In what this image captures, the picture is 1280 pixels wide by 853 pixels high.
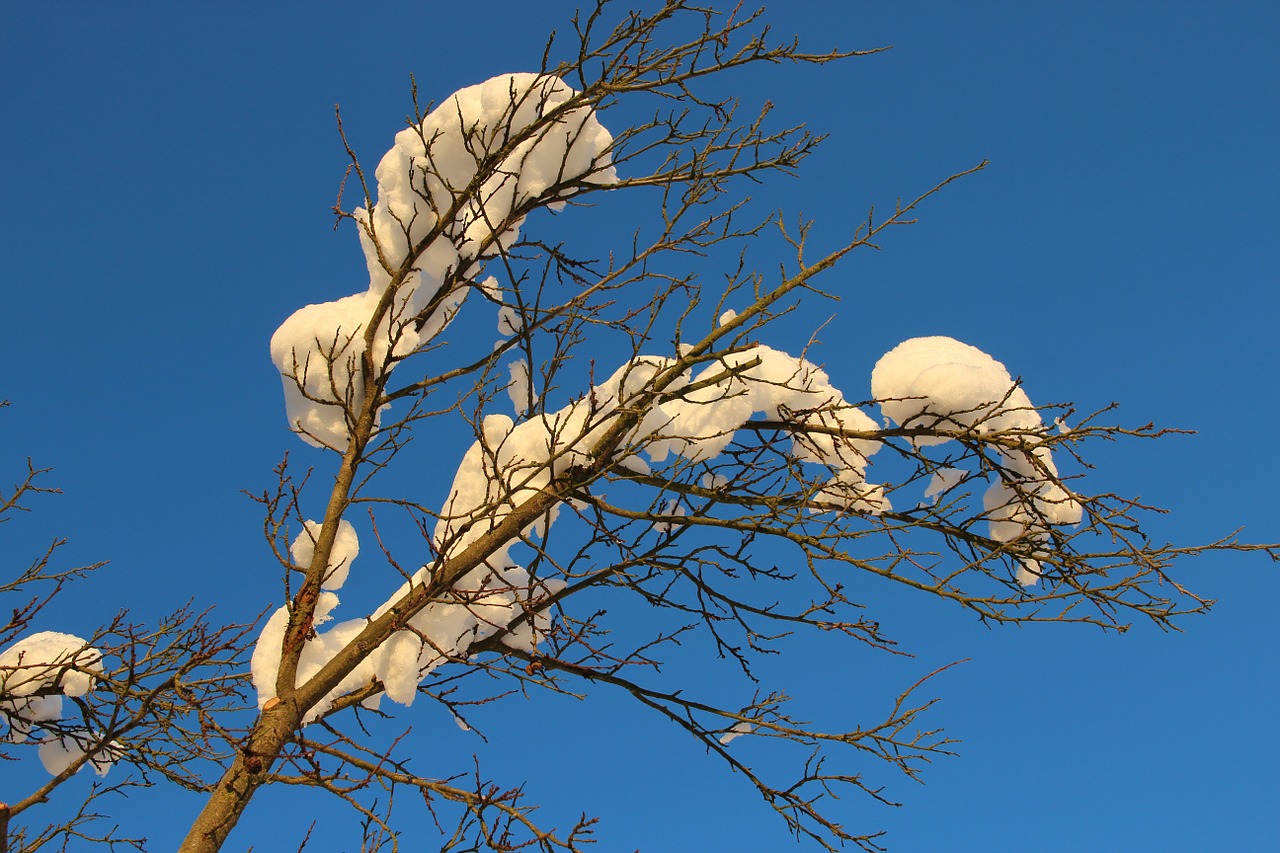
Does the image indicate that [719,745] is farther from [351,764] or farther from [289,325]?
[289,325]

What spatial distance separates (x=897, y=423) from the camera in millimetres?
4391

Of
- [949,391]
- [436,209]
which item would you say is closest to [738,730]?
[949,391]

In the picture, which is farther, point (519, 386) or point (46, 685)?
point (46, 685)

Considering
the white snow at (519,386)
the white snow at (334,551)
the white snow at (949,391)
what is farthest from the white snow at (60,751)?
the white snow at (949,391)

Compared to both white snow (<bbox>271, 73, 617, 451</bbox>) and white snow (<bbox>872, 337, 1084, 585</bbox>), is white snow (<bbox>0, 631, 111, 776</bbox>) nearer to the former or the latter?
white snow (<bbox>271, 73, 617, 451</bbox>)

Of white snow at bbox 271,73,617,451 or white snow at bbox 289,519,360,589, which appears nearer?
white snow at bbox 289,519,360,589

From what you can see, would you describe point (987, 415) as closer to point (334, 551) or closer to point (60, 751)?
point (334, 551)

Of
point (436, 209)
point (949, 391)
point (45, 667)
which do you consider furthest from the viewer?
point (45, 667)

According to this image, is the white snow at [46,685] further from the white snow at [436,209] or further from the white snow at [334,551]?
the white snow at [436,209]

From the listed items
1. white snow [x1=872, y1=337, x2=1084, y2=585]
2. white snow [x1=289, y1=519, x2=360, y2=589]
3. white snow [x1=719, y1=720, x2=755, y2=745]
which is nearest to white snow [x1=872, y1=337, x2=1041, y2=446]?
white snow [x1=872, y1=337, x2=1084, y2=585]

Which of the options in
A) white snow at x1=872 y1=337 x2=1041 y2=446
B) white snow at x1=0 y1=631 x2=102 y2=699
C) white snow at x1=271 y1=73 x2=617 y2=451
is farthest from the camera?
white snow at x1=0 y1=631 x2=102 y2=699

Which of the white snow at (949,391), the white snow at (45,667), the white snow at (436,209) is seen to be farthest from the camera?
the white snow at (45,667)

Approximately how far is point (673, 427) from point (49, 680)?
13.6ft

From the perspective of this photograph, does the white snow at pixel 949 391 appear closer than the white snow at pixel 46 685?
Yes
